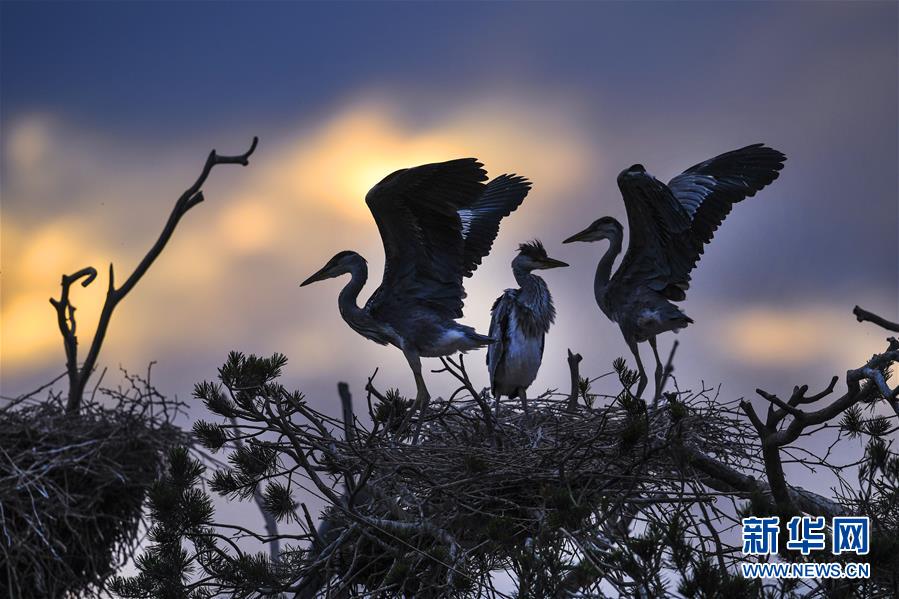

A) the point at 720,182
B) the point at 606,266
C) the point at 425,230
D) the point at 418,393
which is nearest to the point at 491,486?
the point at 418,393

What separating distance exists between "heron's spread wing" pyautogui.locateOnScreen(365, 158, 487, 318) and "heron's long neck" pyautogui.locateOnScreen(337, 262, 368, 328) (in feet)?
0.39

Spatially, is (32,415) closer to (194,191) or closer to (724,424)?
(194,191)

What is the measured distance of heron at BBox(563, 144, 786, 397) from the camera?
713 centimetres

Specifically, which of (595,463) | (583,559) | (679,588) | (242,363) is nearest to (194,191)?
(242,363)

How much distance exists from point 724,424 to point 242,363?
9.90 ft

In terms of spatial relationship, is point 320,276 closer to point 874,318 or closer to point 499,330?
point 499,330

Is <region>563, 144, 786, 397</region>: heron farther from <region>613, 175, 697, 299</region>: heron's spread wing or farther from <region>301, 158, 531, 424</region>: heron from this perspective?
<region>301, 158, 531, 424</region>: heron

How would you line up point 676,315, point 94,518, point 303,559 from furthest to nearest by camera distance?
point 676,315, point 303,559, point 94,518

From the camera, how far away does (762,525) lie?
13.2ft

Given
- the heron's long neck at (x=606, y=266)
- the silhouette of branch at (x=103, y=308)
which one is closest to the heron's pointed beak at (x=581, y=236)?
the heron's long neck at (x=606, y=266)

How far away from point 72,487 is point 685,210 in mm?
4406

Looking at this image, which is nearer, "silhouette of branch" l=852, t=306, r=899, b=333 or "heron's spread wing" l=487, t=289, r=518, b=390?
"silhouette of branch" l=852, t=306, r=899, b=333

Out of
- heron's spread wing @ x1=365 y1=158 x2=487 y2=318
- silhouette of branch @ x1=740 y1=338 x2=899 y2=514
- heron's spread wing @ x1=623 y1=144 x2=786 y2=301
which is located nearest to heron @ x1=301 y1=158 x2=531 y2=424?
heron's spread wing @ x1=365 y1=158 x2=487 y2=318

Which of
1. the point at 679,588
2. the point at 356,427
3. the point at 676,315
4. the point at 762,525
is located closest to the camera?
the point at 679,588
